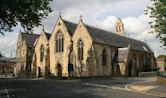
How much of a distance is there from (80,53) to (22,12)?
1516 inches

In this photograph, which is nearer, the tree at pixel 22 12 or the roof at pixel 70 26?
the tree at pixel 22 12

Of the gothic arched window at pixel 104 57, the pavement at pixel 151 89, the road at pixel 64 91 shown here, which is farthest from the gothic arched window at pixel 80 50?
the road at pixel 64 91

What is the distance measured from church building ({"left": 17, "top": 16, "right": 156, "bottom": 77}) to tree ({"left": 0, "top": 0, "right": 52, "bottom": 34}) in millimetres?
29501

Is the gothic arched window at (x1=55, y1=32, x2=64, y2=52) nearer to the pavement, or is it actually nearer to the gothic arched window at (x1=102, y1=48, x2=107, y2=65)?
the gothic arched window at (x1=102, y1=48, x2=107, y2=65)

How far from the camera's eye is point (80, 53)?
224ft

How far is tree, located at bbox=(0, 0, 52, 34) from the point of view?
94.0 feet

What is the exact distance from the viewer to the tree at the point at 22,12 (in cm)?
2866

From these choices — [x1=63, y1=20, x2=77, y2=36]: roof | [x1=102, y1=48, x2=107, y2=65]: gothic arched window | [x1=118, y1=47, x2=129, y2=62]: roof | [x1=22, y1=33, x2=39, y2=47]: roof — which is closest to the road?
[x1=102, y1=48, x2=107, y2=65]: gothic arched window

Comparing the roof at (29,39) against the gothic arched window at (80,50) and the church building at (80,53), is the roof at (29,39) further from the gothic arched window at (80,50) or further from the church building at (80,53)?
the gothic arched window at (80,50)

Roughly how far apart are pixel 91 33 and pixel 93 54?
481cm

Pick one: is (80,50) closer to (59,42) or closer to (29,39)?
(59,42)

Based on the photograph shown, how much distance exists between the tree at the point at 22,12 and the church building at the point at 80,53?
2950 centimetres

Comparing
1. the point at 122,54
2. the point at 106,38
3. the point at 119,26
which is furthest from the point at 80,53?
the point at 119,26

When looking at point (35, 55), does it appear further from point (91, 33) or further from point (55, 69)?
point (91, 33)
